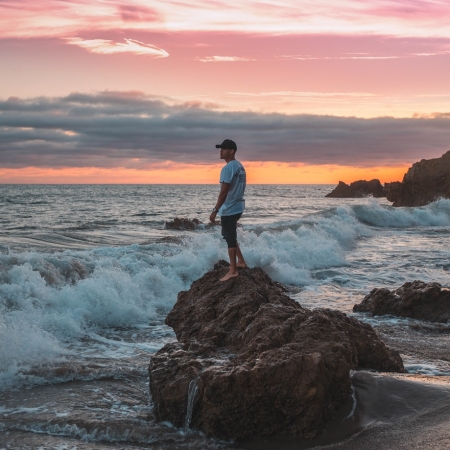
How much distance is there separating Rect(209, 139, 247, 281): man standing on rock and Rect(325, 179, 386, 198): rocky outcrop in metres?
73.1

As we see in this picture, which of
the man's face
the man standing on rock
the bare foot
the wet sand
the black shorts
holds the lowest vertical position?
the wet sand

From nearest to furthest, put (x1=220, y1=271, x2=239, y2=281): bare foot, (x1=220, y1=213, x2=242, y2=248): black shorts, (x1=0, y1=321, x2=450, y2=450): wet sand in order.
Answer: (x1=0, y1=321, x2=450, y2=450): wet sand
(x1=220, y1=271, x2=239, y2=281): bare foot
(x1=220, y1=213, x2=242, y2=248): black shorts

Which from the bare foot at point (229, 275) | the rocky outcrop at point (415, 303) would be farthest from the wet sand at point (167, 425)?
the rocky outcrop at point (415, 303)

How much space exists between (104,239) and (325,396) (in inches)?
650

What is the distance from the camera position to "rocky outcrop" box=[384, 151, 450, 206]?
44500mm

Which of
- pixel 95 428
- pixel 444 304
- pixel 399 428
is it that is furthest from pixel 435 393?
pixel 444 304

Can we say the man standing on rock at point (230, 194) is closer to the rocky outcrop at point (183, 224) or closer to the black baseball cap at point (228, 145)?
the black baseball cap at point (228, 145)

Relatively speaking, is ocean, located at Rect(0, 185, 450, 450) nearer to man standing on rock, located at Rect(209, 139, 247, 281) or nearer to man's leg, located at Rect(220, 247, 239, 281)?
man's leg, located at Rect(220, 247, 239, 281)

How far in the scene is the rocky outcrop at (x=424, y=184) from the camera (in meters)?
44.5

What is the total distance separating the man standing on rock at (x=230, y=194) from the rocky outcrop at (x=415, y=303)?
2841 mm

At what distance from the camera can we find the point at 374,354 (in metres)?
5.59

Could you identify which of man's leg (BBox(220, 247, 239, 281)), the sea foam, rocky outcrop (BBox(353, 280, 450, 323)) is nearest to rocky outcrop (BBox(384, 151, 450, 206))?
the sea foam

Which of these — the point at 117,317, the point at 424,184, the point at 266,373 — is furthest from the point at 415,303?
the point at 424,184

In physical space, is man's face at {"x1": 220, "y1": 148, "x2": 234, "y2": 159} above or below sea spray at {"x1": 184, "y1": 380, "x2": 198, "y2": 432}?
above
